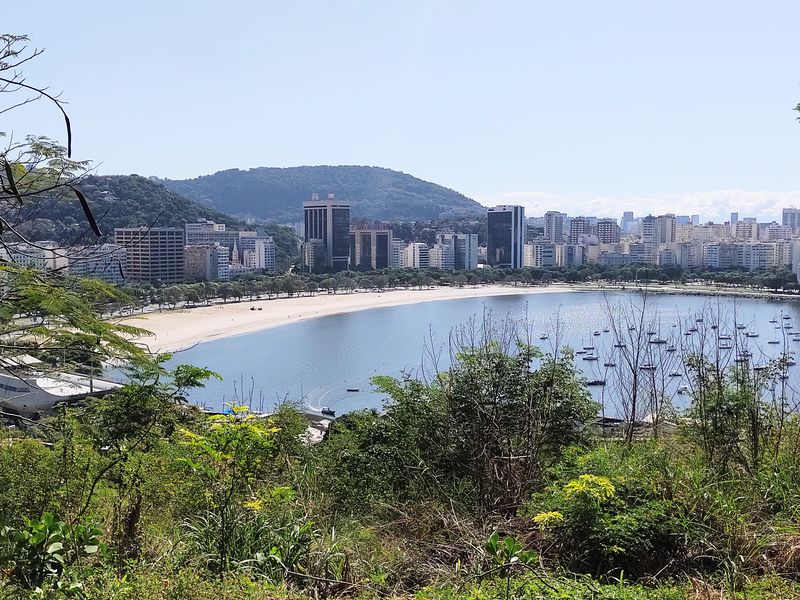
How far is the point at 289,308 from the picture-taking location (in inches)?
1459

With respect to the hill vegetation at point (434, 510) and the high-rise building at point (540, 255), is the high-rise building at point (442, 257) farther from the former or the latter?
the hill vegetation at point (434, 510)

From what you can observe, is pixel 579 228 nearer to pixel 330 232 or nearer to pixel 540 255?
pixel 540 255

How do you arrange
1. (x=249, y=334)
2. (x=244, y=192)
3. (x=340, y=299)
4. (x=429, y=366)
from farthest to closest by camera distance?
1. (x=244, y=192)
2. (x=340, y=299)
3. (x=249, y=334)
4. (x=429, y=366)

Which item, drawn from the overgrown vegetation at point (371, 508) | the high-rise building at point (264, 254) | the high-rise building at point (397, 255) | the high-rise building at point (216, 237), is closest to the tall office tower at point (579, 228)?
the high-rise building at point (397, 255)

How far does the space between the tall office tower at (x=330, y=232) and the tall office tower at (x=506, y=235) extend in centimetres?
1527

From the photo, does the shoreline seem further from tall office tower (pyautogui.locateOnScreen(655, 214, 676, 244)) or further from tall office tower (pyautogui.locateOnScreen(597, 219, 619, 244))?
tall office tower (pyautogui.locateOnScreen(597, 219, 619, 244))

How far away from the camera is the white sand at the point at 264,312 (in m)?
26.0

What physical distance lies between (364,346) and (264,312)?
12.0 metres

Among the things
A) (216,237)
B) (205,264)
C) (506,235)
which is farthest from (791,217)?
(205,264)

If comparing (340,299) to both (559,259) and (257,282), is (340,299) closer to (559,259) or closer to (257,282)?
(257,282)

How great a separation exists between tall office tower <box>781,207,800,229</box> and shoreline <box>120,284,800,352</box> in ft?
198

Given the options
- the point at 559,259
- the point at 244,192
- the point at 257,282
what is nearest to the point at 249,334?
the point at 257,282

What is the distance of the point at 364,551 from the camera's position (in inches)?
88.7

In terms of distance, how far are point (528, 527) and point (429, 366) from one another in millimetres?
15911
